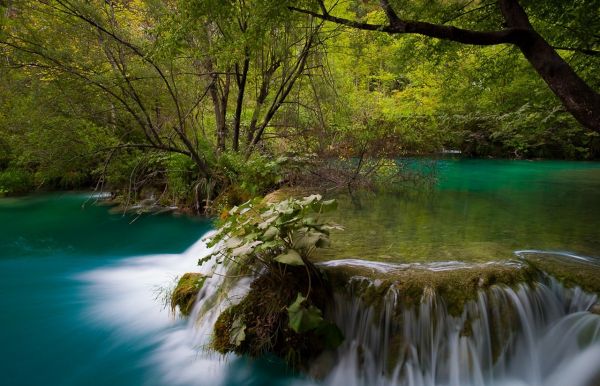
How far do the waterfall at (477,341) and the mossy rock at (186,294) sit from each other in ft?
6.91

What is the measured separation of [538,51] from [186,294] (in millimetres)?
4998

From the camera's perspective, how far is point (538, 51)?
438cm

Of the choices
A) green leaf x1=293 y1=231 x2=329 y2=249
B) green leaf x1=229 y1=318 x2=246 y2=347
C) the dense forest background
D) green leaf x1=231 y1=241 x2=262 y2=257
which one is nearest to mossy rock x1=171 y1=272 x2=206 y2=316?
green leaf x1=229 y1=318 x2=246 y2=347

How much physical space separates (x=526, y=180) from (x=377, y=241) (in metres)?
9.09

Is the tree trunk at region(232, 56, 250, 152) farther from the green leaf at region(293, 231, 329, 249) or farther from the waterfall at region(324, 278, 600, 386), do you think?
the waterfall at region(324, 278, 600, 386)

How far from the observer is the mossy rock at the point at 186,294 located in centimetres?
507

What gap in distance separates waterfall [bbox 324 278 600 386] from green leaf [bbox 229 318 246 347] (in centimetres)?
88

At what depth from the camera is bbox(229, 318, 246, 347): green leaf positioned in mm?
3775

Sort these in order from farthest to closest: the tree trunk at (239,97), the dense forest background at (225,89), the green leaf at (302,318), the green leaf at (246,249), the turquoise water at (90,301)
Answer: the tree trunk at (239,97) < the dense forest background at (225,89) < the turquoise water at (90,301) < the green leaf at (246,249) < the green leaf at (302,318)

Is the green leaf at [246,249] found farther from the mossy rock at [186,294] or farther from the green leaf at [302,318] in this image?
the mossy rock at [186,294]

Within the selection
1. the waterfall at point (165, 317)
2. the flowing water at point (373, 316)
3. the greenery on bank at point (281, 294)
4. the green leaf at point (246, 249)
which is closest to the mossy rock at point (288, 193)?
the flowing water at point (373, 316)

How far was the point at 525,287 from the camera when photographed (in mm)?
3824

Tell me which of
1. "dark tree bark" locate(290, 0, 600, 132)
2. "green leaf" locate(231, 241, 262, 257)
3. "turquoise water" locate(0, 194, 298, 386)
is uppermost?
"dark tree bark" locate(290, 0, 600, 132)

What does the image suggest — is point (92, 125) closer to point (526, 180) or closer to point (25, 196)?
point (25, 196)
